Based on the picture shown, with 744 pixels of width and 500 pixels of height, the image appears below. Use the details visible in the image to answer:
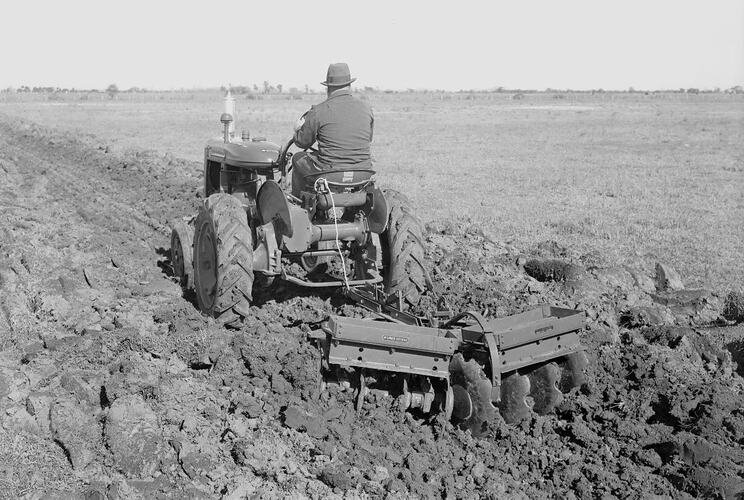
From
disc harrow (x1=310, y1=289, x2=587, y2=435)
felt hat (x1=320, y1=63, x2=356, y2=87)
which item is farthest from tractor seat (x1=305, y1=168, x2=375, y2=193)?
disc harrow (x1=310, y1=289, x2=587, y2=435)

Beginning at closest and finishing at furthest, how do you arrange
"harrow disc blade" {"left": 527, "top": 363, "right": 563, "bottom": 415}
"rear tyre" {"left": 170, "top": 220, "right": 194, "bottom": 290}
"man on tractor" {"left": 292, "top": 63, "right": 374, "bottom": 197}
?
"harrow disc blade" {"left": 527, "top": 363, "right": 563, "bottom": 415} < "man on tractor" {"left": 292, "top": 63, "right": 374, "bottom": 197} < "rear tyre" {"left": 170, "top": 220, "right": 194, "bottom": 290}

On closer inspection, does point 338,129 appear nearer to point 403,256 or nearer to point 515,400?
point 403,256

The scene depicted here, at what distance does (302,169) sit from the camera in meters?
6.38

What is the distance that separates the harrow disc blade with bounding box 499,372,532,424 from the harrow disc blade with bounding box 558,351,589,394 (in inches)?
17.9

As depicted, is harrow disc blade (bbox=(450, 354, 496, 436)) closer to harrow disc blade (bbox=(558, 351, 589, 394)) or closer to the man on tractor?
harrow disc blade (bbox=(558, 351, 589, 394))

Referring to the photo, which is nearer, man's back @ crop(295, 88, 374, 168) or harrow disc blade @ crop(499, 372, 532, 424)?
harrow disc blade @ crop(499, 372, 532, 424)

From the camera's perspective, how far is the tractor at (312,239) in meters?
6.24

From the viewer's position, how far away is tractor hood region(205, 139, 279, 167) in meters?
7.77

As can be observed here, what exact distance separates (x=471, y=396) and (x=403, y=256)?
1565 millimetres

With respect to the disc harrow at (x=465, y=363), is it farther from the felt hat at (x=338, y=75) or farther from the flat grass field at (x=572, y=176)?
the flat grass field at (x=572, y=176)

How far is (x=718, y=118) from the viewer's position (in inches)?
1604

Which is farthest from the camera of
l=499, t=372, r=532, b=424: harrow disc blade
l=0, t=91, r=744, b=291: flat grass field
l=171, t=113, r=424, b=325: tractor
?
l=0, t=91, r=744, b=291: flat grass field

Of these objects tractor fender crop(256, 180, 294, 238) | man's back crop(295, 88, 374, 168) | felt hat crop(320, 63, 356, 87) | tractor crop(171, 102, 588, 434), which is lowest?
tractor crop(171, 102, 588, 434)

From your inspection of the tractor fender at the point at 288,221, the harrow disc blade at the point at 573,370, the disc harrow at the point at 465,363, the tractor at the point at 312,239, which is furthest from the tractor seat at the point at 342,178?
Result: the harrow disc blade at the point at 573,370
